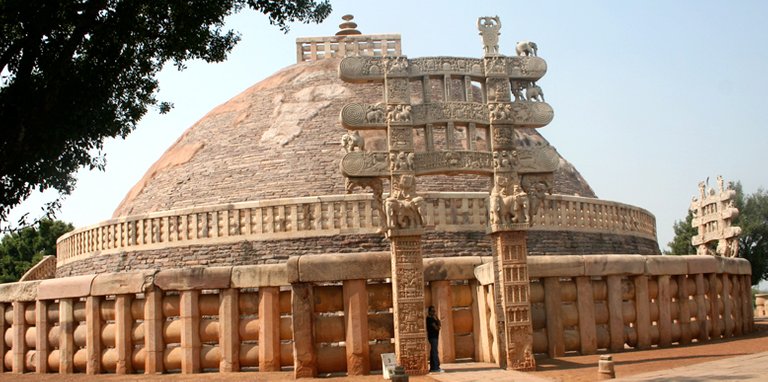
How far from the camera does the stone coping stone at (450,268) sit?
1121cm

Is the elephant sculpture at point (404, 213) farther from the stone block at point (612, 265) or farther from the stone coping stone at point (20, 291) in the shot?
the stone coping stone at point (20, 291)

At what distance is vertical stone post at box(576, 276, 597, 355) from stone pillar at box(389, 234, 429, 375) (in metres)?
2.49

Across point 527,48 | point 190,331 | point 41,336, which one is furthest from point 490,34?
point 41,336

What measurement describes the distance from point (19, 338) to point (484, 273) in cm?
685

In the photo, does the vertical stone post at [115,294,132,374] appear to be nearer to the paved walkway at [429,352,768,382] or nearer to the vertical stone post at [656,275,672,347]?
the paved walkway at [429,352,768,382]

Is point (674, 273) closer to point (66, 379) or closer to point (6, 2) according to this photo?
point (66, 379)

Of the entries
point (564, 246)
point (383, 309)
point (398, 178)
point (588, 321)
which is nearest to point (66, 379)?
point (383, 309)

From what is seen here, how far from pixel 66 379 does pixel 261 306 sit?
273 centimetres

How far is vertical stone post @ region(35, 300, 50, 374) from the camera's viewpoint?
1230 centimetres

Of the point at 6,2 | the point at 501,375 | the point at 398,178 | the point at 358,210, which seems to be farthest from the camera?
the point at 358,210

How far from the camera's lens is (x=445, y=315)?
11289mm

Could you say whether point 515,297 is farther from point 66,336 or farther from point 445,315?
point 66,336

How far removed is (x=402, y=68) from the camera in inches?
438

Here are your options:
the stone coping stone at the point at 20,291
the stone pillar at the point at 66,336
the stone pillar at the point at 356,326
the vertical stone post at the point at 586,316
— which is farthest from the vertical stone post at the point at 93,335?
the vertical stone post at the point at 586,316
